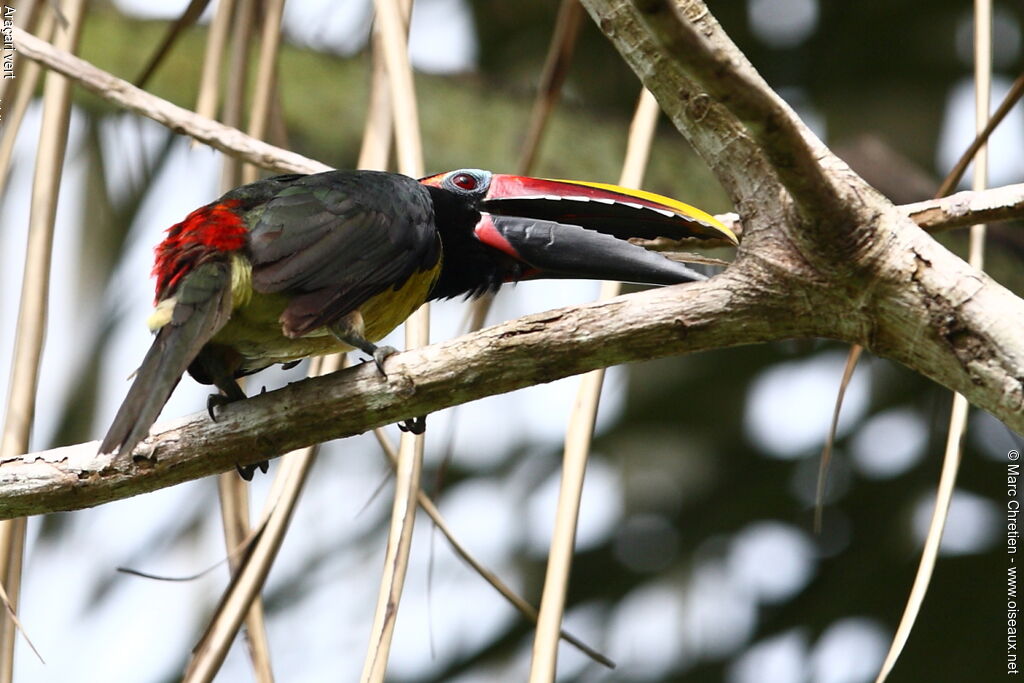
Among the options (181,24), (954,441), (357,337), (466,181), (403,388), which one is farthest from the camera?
(466,181)

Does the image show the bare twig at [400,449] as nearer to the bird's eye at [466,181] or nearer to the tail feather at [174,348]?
the tail feather at [174,348]

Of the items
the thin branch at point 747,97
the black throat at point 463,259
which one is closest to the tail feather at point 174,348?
the black throat at point 463,259

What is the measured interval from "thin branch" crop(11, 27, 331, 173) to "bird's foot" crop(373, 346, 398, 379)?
27.0 inches

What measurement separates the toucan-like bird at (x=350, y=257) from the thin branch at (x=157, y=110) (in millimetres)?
75

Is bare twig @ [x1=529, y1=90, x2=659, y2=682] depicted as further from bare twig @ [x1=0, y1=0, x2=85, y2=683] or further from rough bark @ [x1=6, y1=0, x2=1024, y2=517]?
bare twig @ [x1=0, y1=0, x2=85, y2=683]

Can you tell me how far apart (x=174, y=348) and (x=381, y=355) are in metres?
0.41

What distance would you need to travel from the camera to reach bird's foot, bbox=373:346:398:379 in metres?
1.99

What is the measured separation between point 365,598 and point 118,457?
2.70 m

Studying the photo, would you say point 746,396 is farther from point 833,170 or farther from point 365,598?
point 833,170

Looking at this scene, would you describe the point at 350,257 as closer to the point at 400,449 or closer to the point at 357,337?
the point at 357,337

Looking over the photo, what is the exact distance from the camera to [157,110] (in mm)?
2561

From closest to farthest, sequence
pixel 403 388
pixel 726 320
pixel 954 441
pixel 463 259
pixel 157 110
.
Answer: pixel 726 320, pixel 403 388, pixel 954 441, pixel 157 110, pixel 463 259

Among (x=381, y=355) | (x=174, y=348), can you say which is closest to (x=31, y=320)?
(x=174, y=348)

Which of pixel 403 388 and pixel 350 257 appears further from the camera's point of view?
pixel 350 257
